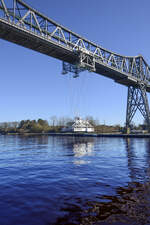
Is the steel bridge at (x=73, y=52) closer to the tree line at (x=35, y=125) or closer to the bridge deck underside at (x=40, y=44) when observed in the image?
the bridge deck underside at (x=40, y=44)

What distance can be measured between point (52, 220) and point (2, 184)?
5087mm

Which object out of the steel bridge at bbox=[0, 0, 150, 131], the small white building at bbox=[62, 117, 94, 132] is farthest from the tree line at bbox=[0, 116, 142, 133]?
the steel bridge at bbox=[0, 0, 150, 131]

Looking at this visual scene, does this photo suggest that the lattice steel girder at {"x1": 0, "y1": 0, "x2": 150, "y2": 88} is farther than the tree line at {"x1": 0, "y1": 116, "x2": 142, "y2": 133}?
No

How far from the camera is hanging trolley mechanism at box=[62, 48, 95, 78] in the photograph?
A: 3806 centimetres

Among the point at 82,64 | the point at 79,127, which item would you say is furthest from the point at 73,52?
the point at 79,127

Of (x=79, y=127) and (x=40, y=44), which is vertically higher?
(x=40, y=44)

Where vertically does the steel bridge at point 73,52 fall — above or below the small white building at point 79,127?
above

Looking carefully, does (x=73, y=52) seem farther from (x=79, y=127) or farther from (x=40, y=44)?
(x=79, y=127)

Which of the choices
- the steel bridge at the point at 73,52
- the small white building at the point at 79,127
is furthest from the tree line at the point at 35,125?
the steel bridge at the point at 73,52

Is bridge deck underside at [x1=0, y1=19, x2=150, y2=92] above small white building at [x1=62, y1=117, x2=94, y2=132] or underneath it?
above

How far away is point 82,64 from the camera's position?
37.9m

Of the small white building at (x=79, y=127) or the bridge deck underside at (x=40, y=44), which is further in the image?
the small white building at (x=79, y=127)

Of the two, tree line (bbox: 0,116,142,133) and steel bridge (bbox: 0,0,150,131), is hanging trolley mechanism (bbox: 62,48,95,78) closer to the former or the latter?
steel bridge (bbox: 0,0,150,131)

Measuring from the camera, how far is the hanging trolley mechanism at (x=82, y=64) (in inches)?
1499
